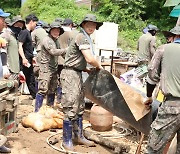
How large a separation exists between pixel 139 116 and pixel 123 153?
106 centimetres

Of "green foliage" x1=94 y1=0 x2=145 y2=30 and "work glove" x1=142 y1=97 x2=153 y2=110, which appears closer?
"work glove" x1=142 y1=97 x2=153 y2=110

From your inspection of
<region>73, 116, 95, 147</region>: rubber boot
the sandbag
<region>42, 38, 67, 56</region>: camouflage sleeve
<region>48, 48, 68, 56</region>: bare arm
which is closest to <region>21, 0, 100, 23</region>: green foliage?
<region>42, 38, 67, 56</region>: camouflage sleeve

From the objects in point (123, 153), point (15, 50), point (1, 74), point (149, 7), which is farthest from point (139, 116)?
point (149, 7)

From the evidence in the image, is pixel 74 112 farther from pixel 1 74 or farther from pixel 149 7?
pixel 149 7

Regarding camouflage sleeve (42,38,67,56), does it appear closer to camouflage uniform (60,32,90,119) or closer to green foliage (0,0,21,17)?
camouflage uniform (60,32,90,119)

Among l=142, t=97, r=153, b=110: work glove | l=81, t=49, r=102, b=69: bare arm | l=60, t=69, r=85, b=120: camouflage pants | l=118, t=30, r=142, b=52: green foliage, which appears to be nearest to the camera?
l=142, t=97, r=153, b=110: work glove

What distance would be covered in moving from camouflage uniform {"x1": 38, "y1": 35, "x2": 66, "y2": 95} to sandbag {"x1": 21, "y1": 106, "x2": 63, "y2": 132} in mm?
604

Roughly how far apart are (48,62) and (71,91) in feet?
6.68

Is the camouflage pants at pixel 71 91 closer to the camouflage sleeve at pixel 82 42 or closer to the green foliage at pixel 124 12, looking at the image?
the camouflage sleeve at pixel 82 42

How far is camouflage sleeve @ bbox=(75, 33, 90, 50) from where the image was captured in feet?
18.8

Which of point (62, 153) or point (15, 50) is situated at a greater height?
point (15, 50)

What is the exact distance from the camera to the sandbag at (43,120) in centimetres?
705

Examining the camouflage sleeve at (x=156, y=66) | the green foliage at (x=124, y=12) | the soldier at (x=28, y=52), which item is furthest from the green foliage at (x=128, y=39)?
the camouflage sleeve at (x=156, y=66)

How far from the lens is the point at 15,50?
783 centimetres
